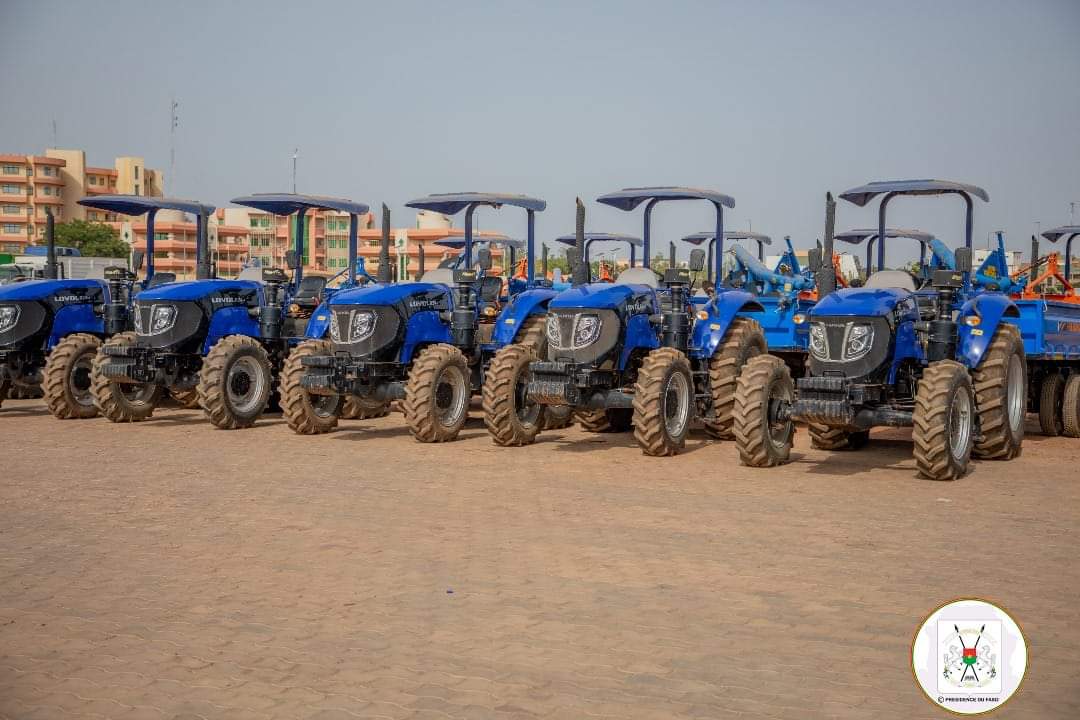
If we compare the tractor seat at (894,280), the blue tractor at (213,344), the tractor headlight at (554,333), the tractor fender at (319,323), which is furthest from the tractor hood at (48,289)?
the tractor seat at (894,280)

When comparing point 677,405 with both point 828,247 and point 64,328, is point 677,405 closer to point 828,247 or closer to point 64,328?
point 828,247

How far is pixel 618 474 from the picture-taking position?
11.2 metres

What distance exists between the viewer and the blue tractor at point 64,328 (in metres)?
15.5

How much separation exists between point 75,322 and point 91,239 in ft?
214

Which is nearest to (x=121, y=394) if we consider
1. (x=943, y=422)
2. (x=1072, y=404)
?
(x=943, y=422)

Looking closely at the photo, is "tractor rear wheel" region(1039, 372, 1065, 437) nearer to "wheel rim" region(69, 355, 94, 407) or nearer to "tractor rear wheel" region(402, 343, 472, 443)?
"tractor rear wheel" region(402, 343, 472, 443)

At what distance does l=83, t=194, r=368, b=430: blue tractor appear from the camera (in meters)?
14.4

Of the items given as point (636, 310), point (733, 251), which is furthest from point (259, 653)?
point (733, 251)

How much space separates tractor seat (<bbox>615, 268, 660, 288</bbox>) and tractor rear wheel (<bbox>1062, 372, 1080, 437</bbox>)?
497 centimetres

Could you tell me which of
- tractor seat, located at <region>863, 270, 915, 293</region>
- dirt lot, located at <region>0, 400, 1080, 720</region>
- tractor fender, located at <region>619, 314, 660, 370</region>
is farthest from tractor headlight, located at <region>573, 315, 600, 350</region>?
tractor seat, located at <region>863, 270, 915, 293</region>

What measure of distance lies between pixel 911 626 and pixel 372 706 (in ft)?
9.16

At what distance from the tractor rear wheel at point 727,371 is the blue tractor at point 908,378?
96cm

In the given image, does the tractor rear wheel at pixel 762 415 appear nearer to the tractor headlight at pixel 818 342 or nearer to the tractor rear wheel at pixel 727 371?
the tractor headlight at pixel 818 342

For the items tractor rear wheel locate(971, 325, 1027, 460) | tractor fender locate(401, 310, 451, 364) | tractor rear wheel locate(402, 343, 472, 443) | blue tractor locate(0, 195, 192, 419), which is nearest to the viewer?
tractor rear wheel locate(971, 325, 1027, 460)
